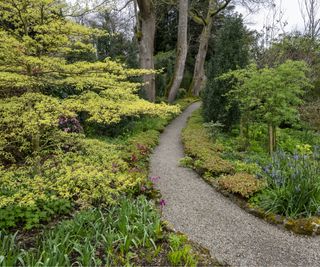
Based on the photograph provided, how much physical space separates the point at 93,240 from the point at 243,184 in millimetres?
2789

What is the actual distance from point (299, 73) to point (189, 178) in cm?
337

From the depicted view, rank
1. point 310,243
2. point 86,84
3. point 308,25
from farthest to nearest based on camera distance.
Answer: point 308,25
point 310,243
point 86,84

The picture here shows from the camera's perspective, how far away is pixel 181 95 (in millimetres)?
22281

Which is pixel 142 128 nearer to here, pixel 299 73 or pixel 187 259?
pixel 299 73

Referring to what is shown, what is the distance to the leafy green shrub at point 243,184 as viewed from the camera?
4.68 meters

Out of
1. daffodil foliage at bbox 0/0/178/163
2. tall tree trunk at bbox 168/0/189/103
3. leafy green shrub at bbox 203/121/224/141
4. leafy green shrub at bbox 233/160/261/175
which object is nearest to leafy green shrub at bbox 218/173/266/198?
leafy green shrub at bbox 233/160/261/175

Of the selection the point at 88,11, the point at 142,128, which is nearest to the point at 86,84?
the point at 88,11

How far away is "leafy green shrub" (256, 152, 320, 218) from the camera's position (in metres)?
4.23

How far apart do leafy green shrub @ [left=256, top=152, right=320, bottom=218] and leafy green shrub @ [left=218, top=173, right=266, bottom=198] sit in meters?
0.13

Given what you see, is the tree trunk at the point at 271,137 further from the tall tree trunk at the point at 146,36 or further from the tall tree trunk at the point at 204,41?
the tall tree trunk at the point at 204,41

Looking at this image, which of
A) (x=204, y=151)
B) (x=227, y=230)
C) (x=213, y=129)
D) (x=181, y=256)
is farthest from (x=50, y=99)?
(x=213, y=129)

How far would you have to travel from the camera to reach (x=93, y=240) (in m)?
3.26

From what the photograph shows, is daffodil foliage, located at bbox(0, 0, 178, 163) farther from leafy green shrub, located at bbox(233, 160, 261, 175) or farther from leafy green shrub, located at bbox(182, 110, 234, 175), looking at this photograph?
leafy green shrub, located at bbox(233, 160, 261, 175)

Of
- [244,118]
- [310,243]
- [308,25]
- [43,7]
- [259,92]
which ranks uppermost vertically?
[308,25]
